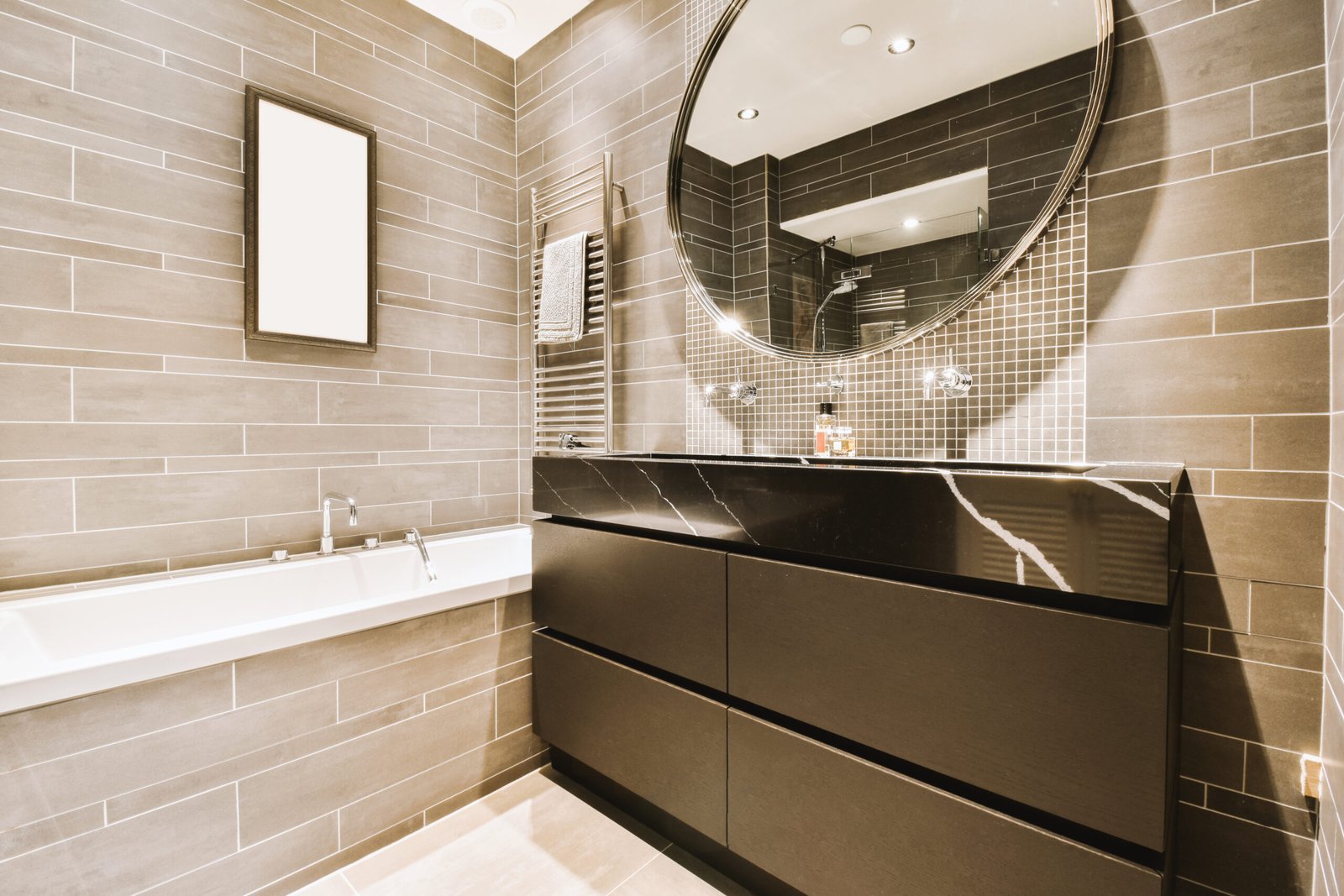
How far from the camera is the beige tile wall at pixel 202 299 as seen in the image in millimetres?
1521

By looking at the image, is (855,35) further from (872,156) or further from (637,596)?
(637,596)

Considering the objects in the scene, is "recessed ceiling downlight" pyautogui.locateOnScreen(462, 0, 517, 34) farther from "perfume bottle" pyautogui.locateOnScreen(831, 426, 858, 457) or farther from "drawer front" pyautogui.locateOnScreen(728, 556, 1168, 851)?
"drawer front" pyautogui.locateOnScreen(728, 556, 1168, 851)

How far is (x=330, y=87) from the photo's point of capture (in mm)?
2035

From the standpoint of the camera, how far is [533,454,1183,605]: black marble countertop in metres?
0.77

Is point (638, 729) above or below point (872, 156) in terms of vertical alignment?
below

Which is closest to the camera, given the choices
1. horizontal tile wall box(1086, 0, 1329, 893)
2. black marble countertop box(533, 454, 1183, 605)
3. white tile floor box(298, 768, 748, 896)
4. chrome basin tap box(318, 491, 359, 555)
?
black marble countertop box(533, 454, 1183, 605)

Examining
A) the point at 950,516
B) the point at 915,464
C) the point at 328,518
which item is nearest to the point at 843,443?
the point at 915,464

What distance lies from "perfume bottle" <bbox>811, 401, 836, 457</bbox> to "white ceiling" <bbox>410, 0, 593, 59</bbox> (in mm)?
1909

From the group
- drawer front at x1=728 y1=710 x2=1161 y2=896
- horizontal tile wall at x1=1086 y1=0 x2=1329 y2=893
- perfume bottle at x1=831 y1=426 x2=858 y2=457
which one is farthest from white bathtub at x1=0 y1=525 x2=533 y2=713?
horizontal tile wall at x1=1086 y1=0 x2=1329 y2=893

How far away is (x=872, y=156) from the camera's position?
1505mm

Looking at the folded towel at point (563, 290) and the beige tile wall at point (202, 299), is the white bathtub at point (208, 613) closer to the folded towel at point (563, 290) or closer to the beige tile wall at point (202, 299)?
the beige tile wall at point (202, 299)

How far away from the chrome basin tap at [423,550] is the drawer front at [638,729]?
590mm

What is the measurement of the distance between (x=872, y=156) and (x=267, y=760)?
6.85 ft

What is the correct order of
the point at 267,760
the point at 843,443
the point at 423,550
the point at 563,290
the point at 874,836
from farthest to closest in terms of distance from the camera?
the point at 563,290 → the point at 423,550 → the point at 843,443 → the point at 267,760 → the point at 874,836
